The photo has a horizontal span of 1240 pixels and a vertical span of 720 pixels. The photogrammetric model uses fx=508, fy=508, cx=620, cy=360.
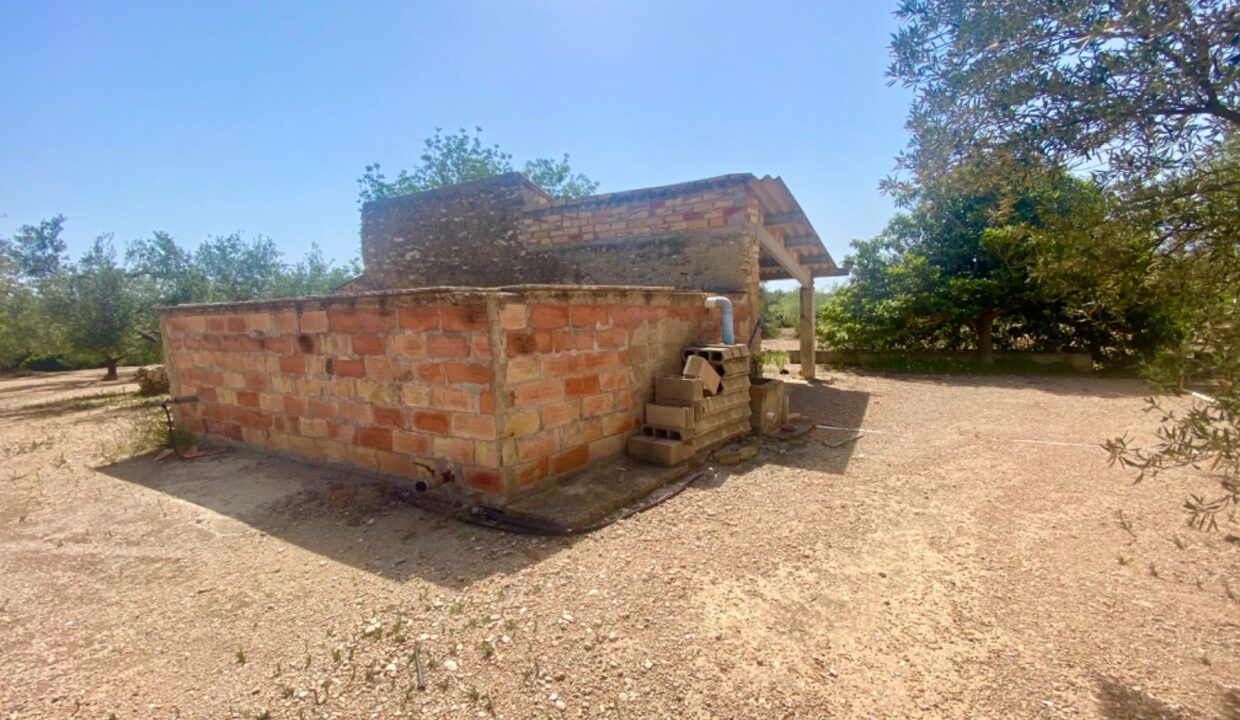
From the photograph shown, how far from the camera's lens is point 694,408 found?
4.91 meters

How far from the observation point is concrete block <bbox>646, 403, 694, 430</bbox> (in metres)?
4.84

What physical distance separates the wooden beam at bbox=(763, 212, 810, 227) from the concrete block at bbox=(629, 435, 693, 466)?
19.2 ft

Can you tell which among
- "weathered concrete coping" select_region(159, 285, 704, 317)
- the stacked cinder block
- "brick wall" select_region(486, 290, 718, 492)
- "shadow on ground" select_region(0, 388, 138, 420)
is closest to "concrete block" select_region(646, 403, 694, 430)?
the stacked cinder block

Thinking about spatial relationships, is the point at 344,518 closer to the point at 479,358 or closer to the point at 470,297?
the point at 479,358

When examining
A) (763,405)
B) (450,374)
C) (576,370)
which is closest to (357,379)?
(450,374)

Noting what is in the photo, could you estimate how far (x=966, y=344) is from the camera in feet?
47.2

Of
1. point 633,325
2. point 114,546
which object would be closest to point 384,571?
point 114,546

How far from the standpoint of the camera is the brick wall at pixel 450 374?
378 cm

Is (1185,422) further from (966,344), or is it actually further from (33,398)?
(33,398)

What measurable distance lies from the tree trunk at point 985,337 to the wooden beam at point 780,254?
187 inches

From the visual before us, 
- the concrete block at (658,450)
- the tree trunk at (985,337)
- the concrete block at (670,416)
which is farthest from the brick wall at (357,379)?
the tree trunk at (985,337)

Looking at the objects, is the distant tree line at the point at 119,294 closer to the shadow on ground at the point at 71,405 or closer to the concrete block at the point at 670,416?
the shadow on ground at the point at 71,405

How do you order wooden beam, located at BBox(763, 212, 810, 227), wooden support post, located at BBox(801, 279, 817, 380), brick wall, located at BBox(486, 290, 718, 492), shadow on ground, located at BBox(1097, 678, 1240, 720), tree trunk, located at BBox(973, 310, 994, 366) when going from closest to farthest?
shadow on ground, located at BBox(1097, 678, 1240, 720) → brick wall, located at BBox(486, 290, 718, 492) → wooden beam, located at BBox(763, 212, 810, 227) → wooden support post, located at BBox(801, 279, 817, 380) → tree trunk, located at BBox(973, 310, 994, 366)

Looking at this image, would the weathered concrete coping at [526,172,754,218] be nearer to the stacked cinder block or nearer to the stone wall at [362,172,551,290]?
the stone wall at [362,172,551,290]
